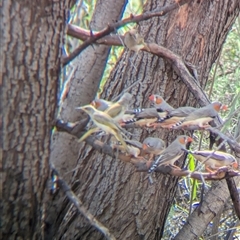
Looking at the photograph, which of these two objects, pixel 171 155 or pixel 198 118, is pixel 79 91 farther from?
pixel 198 118

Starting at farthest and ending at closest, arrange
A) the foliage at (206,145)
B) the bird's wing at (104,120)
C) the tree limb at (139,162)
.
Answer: the foliage at (206,145) < the tree limb at (139,162) < the bird's wing at (104,120)

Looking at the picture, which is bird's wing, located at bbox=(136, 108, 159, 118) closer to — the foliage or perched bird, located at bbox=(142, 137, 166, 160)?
perched bird, located at bbox=(142, 137, 166, 160)

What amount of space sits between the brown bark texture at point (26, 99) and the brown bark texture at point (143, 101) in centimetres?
102

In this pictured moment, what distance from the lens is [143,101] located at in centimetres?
316

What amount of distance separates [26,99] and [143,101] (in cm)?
121

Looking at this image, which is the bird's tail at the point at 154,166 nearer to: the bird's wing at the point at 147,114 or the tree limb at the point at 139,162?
the tree limb at the point at 139,162

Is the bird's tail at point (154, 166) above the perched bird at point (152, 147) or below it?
below

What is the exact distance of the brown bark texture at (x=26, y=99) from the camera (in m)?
1.98

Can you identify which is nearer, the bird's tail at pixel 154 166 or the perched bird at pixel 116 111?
the perched bird at pixel 116 111

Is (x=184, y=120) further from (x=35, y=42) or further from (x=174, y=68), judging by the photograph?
(x=174, y=68)

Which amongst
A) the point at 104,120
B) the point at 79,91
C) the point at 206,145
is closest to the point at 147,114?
the point at 104,120

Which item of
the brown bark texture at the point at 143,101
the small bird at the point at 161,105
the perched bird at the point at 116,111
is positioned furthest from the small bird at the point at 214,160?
the brown bark texture at the point at 143,101

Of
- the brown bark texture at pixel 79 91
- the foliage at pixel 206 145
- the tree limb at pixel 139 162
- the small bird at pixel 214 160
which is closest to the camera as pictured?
the tree limb at pixel 139 162

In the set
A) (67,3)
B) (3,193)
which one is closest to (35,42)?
(67,3)
